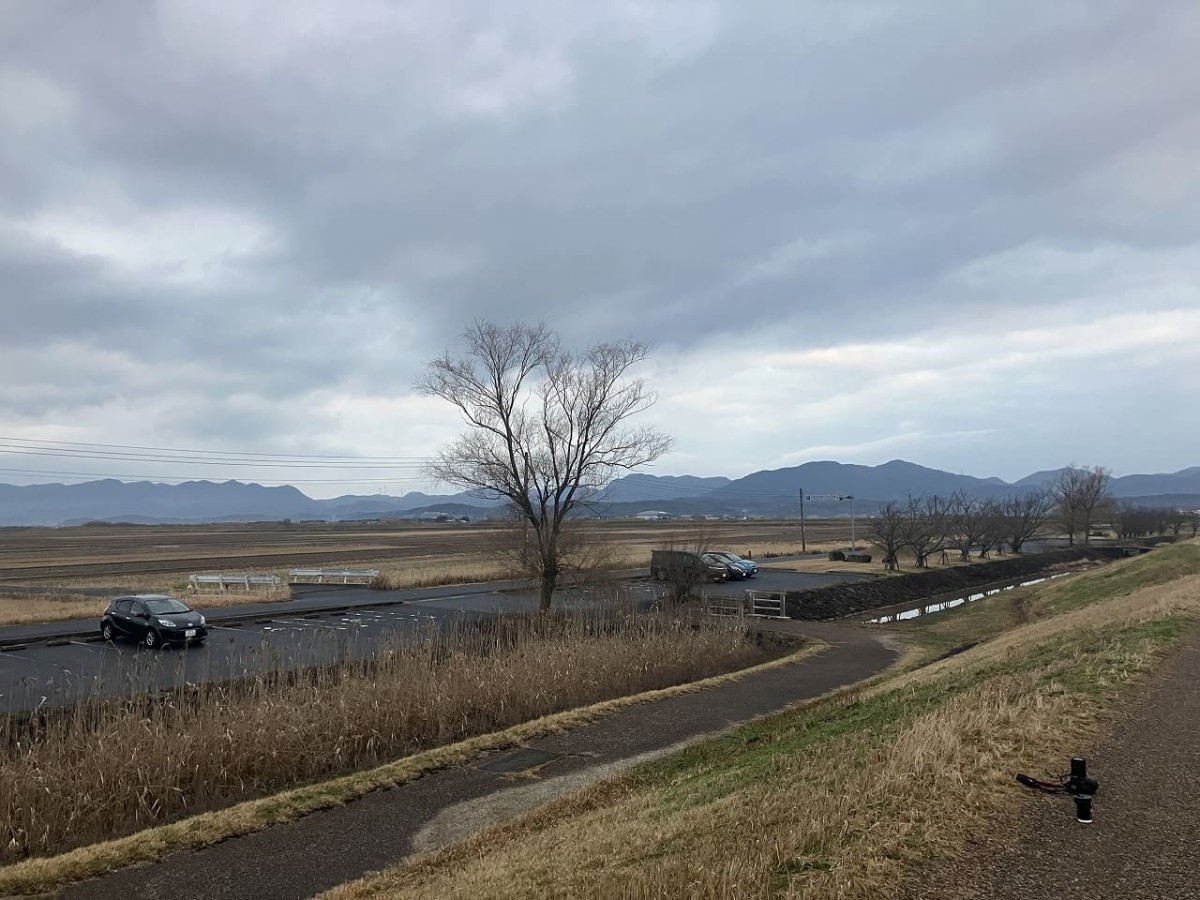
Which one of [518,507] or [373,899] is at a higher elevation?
[518,507]

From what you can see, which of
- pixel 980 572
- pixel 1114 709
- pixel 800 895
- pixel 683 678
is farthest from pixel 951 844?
pixel 980 572

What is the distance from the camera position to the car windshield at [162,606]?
24.2 meters

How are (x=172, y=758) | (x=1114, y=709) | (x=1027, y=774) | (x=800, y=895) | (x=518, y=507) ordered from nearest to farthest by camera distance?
(x=800, y=895), (x=1027, y=774), (x=1114, y=709), (x=172, y=758), (x=518, y=507)

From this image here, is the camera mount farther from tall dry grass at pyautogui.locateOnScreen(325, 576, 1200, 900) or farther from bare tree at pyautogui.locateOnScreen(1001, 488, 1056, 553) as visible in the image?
bare tree at pyautogui.locateOnScreen(1001, 488, 1056, 553)

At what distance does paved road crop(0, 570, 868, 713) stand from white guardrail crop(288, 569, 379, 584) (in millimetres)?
1743

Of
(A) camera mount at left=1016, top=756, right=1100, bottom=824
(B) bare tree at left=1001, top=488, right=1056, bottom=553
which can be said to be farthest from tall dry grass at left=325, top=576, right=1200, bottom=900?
(B) bare tree at left=1001, top=488, right=1056, bottom=553

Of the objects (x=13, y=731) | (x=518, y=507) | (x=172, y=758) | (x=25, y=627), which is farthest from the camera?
(x=518, y=507)

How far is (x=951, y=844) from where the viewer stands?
532 centimetres

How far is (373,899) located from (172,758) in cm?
567

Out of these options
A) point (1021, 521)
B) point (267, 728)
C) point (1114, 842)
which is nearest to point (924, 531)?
point (1021, 521)

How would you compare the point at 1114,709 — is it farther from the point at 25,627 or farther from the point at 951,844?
the point at 25,627

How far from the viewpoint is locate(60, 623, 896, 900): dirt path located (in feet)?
26.7

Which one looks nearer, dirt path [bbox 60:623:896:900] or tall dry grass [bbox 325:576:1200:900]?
tall dry grass [bbox 325:576:1200:900]

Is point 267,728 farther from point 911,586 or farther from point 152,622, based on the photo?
point 911,586
